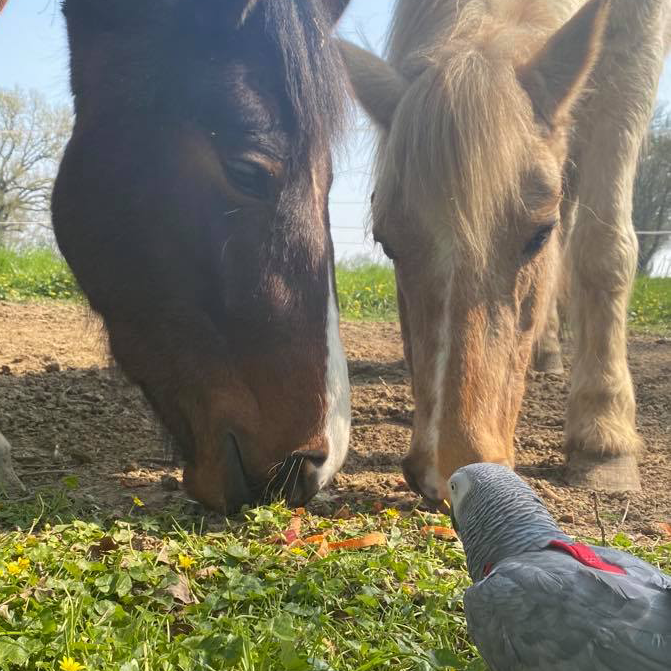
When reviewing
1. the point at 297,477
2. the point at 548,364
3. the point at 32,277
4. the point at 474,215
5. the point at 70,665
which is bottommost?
the point at 32,277

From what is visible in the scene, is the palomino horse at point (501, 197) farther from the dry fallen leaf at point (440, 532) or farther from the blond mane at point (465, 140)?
the dry fallen leaf at point (440, 532)

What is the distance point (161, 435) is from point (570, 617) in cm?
178

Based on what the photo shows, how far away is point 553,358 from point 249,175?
4174mm

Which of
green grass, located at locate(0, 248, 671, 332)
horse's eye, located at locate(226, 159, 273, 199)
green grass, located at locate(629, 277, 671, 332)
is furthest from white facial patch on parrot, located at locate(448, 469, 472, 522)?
green grass, located at locate(629, 277, 671, 332)

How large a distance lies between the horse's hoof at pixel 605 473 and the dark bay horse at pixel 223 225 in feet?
5.04

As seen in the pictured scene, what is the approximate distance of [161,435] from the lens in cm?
285

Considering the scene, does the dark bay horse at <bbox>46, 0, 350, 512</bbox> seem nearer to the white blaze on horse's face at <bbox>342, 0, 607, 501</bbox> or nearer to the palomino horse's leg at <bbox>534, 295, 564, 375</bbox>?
the white blaze on horse's face at <bbox>342, 0, 607, 501</bbox>

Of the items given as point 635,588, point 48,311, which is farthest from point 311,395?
point 48,311

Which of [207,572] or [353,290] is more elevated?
[207,572]

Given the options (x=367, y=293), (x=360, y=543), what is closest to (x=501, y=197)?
(x=360, y=543)

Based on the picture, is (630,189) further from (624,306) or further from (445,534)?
(445,534)

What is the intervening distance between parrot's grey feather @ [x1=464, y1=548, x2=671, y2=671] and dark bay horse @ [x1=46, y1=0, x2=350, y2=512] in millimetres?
892

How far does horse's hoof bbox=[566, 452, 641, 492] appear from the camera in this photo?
3453 millimetres

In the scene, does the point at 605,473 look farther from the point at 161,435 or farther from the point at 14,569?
the point at 14,569
